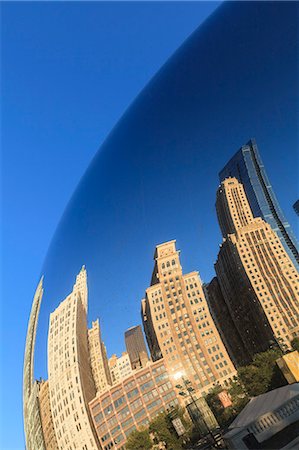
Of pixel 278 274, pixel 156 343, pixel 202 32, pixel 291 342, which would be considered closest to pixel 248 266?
pixel 278 274

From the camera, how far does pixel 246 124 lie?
1795 millimetres

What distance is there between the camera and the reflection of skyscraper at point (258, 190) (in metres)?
1.56

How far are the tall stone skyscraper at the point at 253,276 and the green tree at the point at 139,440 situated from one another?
0.69m

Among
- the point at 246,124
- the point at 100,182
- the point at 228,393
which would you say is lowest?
the point at 228,393

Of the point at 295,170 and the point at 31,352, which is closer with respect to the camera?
the point at 295,170

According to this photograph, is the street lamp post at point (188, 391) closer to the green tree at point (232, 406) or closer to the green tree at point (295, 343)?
the green tree at point (232, 406)

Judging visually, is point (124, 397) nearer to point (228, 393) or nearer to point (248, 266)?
point (228, 393)

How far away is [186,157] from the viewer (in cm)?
201

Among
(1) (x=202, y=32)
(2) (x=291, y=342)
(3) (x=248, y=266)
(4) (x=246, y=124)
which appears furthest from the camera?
(1) (x=202, y=32)

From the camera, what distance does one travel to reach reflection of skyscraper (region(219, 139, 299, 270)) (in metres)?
1.56

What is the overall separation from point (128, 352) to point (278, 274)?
925 millimetres

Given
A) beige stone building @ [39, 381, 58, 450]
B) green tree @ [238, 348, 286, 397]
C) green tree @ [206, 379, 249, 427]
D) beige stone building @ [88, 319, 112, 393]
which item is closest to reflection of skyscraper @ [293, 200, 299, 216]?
green tree @ [238, 348, 286, 397]

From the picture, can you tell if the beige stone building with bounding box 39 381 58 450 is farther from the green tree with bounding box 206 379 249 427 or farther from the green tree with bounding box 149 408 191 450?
the green tree with bounding box 206 379 249 427

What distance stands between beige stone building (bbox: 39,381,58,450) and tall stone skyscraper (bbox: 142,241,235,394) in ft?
3.50
